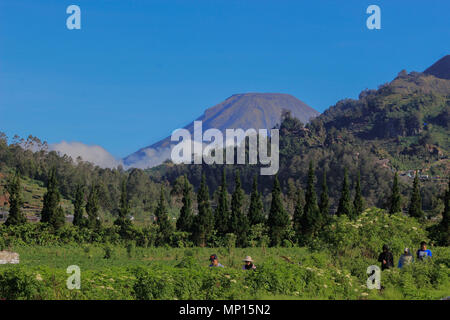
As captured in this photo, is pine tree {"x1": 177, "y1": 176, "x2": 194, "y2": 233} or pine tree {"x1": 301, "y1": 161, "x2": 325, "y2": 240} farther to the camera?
pine tree {"x1": 177, "y1": 176, "x2": 194, "y2": 233}

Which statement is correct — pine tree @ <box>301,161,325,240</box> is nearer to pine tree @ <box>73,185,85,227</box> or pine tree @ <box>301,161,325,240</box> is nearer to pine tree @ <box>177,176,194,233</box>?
pine tree @ <box>177,176,194,233</box>

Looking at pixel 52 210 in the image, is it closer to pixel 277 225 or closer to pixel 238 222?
pixel 238 222

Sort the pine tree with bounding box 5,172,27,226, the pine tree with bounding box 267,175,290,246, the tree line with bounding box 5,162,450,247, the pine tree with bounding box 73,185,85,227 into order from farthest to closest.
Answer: the pine tree with bounding box 73,185,85,227, the pine tree with bounding box 267,175,290,246, the tree line with bounding box 5,162,450,247, the pine tree with bounding box 5,172,27,226

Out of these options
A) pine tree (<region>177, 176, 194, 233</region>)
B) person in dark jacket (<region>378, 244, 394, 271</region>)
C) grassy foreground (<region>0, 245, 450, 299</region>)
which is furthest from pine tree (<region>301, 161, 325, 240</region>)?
grassy foreground (<region>0, 245, 450, 299</region>)

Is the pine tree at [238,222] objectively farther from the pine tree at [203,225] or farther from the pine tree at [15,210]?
the pine tree at [15,210]

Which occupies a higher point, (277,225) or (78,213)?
(78,213)

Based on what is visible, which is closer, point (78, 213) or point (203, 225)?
point (203, 225)

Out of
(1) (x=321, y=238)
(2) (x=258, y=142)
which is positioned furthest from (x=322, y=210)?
(2) (x=258, y=142)

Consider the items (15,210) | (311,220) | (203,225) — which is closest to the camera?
(15,210)

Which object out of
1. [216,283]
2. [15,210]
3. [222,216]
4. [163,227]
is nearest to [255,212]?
[222,216]

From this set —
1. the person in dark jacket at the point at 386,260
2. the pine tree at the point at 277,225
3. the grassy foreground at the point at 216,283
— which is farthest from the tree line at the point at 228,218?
the grassy foreground at the point at 216,283

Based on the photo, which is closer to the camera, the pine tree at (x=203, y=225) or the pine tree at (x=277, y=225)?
the pine tree at (x=203, y=225)

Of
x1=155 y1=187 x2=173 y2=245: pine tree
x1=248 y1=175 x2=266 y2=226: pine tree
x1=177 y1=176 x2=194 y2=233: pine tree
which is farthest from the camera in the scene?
x1=177 y1=176 x2=194 y2=233: pine tree

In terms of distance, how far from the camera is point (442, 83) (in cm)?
16900
